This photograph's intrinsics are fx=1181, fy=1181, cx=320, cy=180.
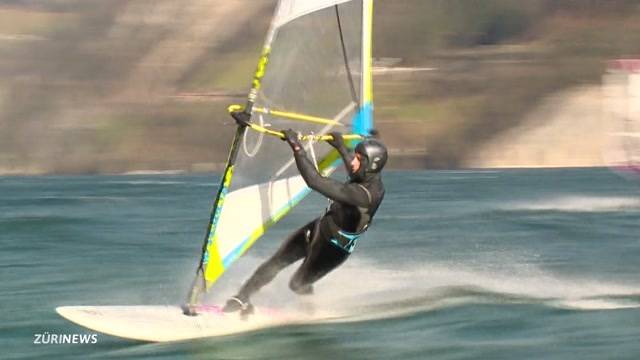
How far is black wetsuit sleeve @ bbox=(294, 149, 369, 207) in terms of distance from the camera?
27.9 ft

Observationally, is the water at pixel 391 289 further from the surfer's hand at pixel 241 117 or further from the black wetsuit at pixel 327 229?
the surfer's hand at pixel 241 117

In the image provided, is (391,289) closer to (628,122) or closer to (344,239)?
(344,239)

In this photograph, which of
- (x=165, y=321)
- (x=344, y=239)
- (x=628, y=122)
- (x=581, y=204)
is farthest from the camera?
(x=581, y=204)

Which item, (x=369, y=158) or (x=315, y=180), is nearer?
(x=315, y=180)

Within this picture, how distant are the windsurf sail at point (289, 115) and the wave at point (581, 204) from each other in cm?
1686

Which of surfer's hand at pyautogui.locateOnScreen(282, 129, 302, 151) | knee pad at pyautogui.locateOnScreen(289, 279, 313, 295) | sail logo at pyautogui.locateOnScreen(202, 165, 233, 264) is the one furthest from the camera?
knee pad at pyautogui.locateOnScreen(289, 279, 313, 295)

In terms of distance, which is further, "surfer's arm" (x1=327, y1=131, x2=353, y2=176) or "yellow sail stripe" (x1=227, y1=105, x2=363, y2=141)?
"surfer's arm" (x1=327, y1=131, x2=353, y2=176)

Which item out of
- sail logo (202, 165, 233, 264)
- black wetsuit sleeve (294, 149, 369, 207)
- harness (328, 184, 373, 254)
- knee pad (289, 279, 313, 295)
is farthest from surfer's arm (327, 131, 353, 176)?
knee pad (289, 279, 313, 295)

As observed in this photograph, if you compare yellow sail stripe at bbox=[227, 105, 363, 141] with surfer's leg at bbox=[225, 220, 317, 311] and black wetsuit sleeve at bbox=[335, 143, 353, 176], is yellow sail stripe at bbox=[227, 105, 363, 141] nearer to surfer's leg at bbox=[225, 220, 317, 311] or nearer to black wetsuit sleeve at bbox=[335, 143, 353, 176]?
black wetsuit sleeve at bbox=[335, 143, 353, 176]

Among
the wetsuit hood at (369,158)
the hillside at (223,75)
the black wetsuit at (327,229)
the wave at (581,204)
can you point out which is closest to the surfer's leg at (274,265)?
the black wetsuit at (327,229)

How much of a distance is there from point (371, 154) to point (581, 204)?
2090 cm

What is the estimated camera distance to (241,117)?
8.67 metres

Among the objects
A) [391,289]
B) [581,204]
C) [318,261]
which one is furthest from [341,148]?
[581,204]

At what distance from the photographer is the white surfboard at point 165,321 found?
8.92 m
